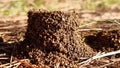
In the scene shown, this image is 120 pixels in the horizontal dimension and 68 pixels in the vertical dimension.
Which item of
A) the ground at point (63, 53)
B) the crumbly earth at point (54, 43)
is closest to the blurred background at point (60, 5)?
the ground at point (63, 53)

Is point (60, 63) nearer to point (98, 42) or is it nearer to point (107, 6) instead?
point (98, 42)

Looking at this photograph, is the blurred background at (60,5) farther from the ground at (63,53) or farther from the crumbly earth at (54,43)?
the crumbly earth at (54,43)

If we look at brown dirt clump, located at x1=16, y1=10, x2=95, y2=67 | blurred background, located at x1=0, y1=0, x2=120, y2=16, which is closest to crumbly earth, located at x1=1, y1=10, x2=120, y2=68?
brown dirt clump, located at x1=16, y1=10, x2=95, y2=67

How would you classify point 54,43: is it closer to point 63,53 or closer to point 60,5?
point 63,53

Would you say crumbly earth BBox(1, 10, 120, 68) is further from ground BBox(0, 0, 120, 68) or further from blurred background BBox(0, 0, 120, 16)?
blurred background BBox(0, 0, 120, 16)

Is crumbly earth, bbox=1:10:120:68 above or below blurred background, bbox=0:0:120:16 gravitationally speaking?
below
